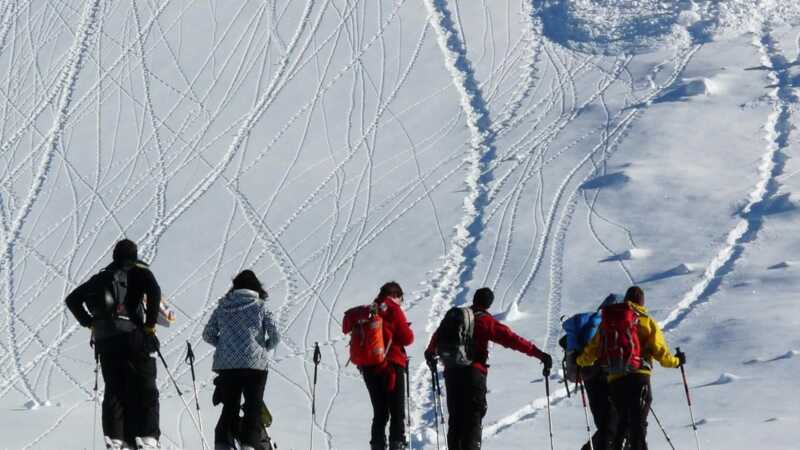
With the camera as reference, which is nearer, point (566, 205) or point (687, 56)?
point (566, 205)

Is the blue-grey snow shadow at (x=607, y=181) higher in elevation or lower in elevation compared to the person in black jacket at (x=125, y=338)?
higher

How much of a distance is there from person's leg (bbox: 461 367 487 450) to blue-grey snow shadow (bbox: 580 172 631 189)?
1368 cm

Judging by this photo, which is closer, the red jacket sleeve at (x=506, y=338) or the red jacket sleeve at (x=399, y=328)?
the red jacket sleeve at (x=506, y=338)

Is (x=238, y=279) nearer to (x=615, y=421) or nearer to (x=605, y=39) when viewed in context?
(x=615, y=421)

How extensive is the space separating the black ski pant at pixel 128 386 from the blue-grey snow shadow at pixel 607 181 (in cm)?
1493

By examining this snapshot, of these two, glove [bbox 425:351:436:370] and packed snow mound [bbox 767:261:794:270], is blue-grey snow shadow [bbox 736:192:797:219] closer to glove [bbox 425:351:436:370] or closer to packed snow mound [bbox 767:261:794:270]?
packed snow mound [bbox 767:261:794:270]

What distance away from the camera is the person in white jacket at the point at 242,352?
9586 mm

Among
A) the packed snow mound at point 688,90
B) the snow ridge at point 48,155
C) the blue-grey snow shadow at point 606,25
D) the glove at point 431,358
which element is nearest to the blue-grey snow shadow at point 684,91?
the packed snow mound at point 688,90

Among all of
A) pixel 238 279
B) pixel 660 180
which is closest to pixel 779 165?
pixel 660 180

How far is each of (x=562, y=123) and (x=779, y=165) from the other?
14.0 ft

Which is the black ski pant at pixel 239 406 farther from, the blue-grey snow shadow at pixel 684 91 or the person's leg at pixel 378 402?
the blue-grey snow shadow at pixel 684 91

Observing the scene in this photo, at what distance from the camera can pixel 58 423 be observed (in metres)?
15.9

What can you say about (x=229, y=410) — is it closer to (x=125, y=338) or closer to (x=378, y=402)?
(x=125, y=338)

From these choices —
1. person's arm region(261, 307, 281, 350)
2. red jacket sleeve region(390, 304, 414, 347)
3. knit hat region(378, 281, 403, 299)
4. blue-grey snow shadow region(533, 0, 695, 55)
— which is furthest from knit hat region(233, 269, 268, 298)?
blue-grey snow shadow region(533, 0, 695, 55)
